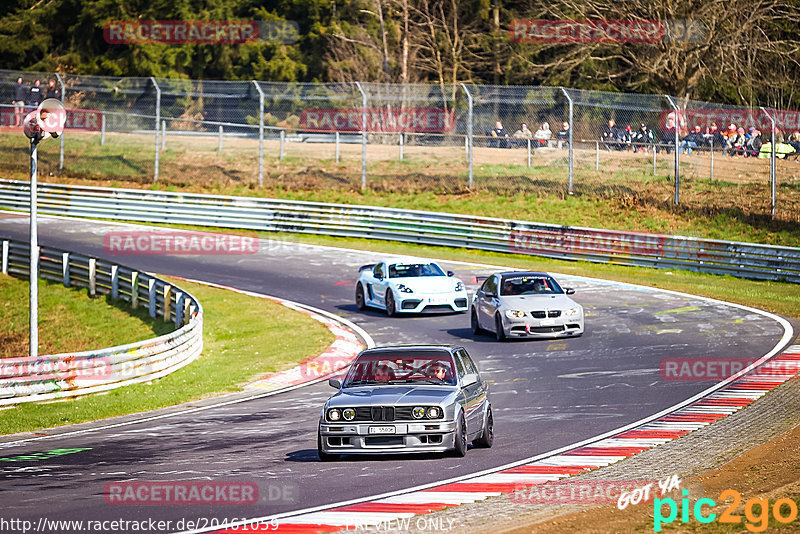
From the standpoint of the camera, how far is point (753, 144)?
33.3 m

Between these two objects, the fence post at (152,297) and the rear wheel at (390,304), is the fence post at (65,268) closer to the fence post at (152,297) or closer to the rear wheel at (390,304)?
the fence post at (152,297)

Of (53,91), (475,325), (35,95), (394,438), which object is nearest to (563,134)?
(475,325)

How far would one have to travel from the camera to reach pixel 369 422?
11195mm

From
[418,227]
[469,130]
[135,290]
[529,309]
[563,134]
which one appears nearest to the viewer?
[529,309]

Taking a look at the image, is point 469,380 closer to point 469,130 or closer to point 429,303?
point 429,303

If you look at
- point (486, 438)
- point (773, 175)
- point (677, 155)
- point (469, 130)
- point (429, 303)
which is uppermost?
point (469, 130)

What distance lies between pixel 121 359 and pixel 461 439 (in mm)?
8778

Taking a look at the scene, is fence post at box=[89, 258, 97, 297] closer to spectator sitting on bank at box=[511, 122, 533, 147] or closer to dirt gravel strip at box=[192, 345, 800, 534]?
spectator sitting on bank at box=[511, 122, 533, 147]

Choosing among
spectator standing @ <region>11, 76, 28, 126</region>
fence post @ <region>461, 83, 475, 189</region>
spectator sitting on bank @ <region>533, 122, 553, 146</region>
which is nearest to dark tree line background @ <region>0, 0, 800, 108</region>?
spectator sitting on bank @ <region>533, 122, 553, 146</region>

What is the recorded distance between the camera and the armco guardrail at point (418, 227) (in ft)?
98.3

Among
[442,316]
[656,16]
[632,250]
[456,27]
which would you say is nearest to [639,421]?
[442,316]

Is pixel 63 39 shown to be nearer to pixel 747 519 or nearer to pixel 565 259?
pixel 565 259

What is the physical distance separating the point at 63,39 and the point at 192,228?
113 feet

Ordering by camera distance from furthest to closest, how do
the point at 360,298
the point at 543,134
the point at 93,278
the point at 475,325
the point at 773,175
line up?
the point at 543,134, the point at 773,175, the point at 93,278, the point at 360,298, the point at 475,325
